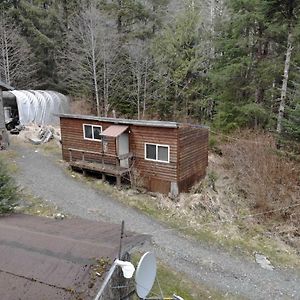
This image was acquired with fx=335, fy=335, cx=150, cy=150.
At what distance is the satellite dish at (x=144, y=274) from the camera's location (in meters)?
5.60

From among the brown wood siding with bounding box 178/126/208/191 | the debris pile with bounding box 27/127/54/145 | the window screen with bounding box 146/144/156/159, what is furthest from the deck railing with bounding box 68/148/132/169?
the debris pile with bounding box 27/127/54/145

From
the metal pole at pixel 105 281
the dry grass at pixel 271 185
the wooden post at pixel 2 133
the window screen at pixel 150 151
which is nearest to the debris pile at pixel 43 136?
the wooden post at pixel 2 133

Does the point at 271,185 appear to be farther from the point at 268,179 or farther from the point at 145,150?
the point at 145,150

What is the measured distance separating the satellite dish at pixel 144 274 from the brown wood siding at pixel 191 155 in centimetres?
946

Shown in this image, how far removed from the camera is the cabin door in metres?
16.1

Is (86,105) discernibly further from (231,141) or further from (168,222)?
(168,222)

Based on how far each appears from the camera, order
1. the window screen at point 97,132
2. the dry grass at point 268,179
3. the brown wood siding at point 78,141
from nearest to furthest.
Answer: the dry grass at point 268,179, the brown wood siding at point 78,141, the window screen at point 97,132

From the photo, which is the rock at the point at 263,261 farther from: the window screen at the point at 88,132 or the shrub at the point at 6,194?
the window screen at the point at 88,132

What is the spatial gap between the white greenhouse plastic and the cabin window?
7.56m

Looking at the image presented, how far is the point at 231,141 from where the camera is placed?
18.6 metres

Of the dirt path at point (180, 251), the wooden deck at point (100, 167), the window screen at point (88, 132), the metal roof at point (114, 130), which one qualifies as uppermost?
the metal roof at point (114, 130)

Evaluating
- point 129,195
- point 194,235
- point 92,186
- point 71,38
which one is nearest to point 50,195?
point 92,186

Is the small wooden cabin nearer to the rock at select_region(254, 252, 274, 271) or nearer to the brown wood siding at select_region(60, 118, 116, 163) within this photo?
the brown wood siding at select_region(60, 118, 116, 163)

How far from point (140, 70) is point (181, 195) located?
1552 cm
